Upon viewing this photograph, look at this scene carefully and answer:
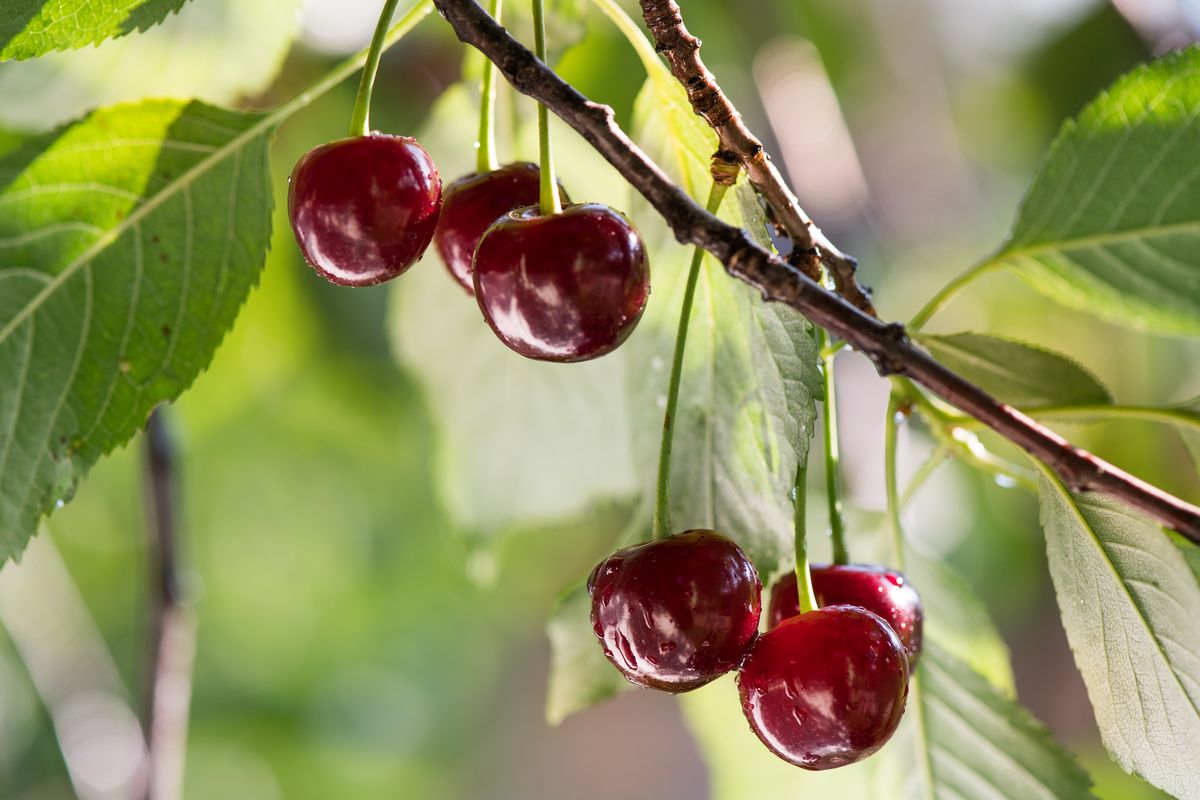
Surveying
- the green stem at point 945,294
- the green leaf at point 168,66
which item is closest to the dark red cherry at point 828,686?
the green stem at point 945,294

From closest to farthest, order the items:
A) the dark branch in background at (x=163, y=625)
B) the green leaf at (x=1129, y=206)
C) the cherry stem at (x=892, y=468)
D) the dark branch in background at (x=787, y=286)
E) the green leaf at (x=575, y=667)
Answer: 1. the dark branch in background at (x=787, y=286)
2. the green leaf at (x=1129, y=206)
3. the cherry stem at (x=892, y=468)
4. the green leaf at (x=575, y=667)
5. the dark branch in background at (x=163, y=625)

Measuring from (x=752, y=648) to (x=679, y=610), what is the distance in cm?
6

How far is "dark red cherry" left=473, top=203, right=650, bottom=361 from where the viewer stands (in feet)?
1.56

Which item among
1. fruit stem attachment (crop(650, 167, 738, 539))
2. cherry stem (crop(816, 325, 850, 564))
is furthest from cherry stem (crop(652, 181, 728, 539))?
cherry stem (crop(816, 325, 850, 564))

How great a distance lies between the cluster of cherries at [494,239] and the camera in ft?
1.57

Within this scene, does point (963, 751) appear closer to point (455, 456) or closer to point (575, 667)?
point (575, 667)

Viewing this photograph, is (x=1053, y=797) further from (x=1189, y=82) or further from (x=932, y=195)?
(x=932, y=195)

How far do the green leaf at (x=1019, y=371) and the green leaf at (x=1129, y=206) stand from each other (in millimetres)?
39

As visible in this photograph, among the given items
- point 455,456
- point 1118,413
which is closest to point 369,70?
point 1118,413

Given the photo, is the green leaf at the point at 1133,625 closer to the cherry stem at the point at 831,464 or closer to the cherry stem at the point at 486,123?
the cherry stem at the point at 831,464

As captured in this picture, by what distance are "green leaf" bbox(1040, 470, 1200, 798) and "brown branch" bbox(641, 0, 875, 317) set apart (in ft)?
0.49

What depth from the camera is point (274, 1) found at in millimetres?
782

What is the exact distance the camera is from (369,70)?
21.5 inches

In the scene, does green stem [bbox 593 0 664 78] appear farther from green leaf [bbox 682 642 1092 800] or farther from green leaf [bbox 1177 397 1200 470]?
green leaf [bbox 682 642 1092 800]
